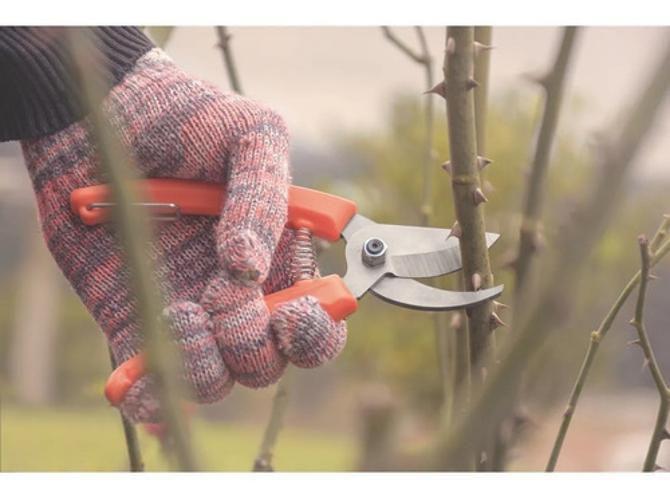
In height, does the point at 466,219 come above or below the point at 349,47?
below

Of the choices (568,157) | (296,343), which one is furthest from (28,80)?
(568,157)

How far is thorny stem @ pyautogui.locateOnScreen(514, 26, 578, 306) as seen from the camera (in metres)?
0.50

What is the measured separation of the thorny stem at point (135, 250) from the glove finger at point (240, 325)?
0.22 meters

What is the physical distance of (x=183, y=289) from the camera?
53 centimetres

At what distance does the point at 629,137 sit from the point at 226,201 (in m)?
0.33

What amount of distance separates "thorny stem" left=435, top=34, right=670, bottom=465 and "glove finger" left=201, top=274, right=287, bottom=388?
27 cm

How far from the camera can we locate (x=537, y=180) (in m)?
0.54

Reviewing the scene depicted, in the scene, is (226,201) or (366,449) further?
(226,201)

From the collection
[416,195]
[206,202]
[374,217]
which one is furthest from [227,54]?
[416,195]

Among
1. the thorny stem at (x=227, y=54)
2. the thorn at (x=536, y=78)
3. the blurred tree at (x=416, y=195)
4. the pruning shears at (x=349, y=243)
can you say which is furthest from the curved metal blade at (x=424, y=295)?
the blurred tree at (x=416, y=195)

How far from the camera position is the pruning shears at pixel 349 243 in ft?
1.67

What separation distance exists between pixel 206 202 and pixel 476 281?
0.51 ft

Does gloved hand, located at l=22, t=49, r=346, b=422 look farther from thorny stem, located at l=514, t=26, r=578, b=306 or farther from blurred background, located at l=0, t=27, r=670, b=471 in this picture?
blurred background, located at l=0, t=27, r=670, b=471

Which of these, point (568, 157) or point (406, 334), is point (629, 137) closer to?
point (568, 157)
